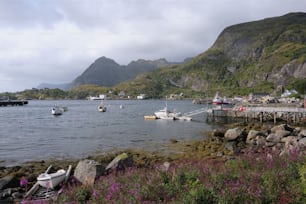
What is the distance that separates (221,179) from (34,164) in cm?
2190

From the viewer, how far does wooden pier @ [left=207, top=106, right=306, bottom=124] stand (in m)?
56.6

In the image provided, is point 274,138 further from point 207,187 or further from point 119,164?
point 207,187

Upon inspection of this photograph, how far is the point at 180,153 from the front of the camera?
30.0m

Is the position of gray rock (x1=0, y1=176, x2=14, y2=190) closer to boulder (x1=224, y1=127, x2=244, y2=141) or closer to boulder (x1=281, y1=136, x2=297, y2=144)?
boulder (x1=281, y1=136, x2=297, y2=144)

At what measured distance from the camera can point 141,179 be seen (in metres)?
9.98

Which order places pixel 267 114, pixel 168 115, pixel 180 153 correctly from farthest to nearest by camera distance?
pixel 168 115 < pixel 267 114 < pixel 180 153

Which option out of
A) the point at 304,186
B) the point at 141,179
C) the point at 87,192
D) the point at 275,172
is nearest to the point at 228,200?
the point at 304,186

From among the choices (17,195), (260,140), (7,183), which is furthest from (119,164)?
(260,140)

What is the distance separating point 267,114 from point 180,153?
1539 inches

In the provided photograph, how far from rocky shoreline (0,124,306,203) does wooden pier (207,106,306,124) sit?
22.6m

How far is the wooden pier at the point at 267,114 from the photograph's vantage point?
2228 inches

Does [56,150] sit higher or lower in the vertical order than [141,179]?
lower

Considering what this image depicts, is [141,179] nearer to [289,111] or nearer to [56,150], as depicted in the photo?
[56,150]

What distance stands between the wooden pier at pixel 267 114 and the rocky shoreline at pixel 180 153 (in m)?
22.6
